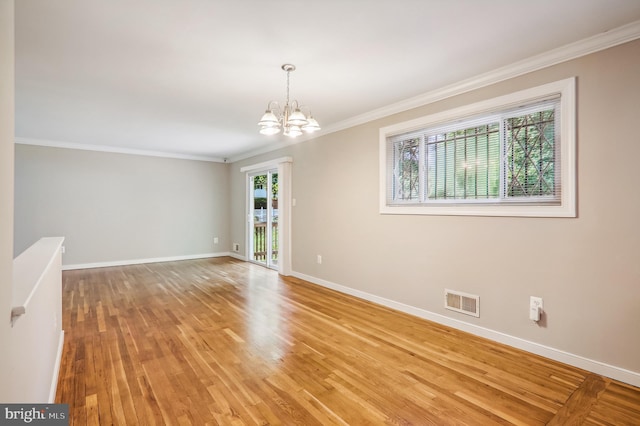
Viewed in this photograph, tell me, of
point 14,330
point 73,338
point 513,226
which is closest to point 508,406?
point 513,226

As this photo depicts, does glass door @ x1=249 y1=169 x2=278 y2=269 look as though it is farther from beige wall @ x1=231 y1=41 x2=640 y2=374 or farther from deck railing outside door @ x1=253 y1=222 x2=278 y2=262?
beige wall @ x1=231 y1=41 x2=640 y2=374

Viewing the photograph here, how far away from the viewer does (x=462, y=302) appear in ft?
10.2

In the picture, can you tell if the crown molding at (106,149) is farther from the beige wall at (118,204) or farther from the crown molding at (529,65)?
the crown molding at (529,65)

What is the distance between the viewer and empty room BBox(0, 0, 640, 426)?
1.91 m

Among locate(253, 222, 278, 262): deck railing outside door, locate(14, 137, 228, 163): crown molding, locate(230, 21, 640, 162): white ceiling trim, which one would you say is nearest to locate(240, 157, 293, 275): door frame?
locate(253, 222, 278, 262): deck railing outside door

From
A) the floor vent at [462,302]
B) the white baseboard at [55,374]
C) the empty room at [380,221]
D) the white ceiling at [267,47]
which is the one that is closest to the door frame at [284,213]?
the empty room at [380,221]

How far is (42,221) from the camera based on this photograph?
5.66 metres

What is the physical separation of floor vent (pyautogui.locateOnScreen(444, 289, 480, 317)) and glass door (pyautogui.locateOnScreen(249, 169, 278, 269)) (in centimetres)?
370

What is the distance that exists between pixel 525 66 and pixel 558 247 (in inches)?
61.7

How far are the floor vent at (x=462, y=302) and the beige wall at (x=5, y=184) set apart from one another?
325 cm

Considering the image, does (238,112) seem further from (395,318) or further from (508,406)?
(508,406)

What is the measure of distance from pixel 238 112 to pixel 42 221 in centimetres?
460
